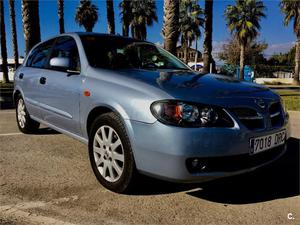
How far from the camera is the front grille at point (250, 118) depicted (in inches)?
125

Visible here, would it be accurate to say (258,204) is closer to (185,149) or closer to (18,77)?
(185,149)

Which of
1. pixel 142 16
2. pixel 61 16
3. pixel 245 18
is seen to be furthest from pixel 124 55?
pixel 142 16

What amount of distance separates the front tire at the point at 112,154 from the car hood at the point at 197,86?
50 centimetres

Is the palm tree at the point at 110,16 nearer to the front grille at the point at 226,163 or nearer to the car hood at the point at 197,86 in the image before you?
the car hood at the point at 197,86

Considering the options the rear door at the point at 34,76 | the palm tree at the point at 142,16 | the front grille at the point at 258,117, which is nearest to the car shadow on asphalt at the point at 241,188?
the front grille at the point at 258,117

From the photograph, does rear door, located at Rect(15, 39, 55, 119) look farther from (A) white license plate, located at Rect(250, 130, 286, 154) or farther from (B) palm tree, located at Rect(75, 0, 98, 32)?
(B) palm tree, located at Rect(75, 0, 98, 32)

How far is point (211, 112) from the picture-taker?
306 centimetres

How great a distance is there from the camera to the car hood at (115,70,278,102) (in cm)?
317

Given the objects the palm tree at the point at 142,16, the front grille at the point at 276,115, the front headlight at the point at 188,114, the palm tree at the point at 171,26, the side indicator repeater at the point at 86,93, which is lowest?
the front grille at the point at 276,115

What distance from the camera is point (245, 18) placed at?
135 ft

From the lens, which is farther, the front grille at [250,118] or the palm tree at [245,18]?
the palm tree at [245,18]

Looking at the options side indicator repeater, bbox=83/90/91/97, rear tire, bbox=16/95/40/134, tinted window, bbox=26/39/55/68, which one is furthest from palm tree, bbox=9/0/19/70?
side indicator repeater, bbox=83/90/91/97

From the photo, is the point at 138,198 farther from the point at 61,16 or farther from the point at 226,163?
the point at 61,16

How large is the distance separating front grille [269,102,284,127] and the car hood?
0.10m
